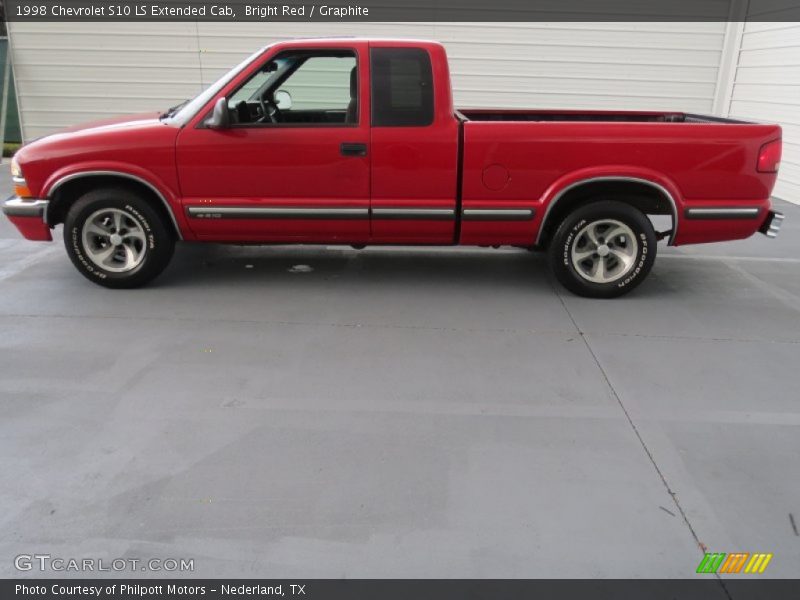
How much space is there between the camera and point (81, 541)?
257 cm

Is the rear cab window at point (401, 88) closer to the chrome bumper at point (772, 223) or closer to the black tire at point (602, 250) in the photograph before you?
the black tire at point (602, 250)

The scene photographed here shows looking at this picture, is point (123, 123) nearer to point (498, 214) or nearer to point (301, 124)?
point (301, 124)

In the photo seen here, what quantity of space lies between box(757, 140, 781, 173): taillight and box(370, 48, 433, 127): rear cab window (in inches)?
97.3

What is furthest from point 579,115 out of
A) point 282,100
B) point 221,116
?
point 221,116

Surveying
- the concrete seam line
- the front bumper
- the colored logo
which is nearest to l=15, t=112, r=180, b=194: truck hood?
the front bumper

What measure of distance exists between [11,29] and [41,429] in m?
10.8

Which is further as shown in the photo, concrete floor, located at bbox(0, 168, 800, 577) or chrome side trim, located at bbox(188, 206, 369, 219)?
chrome side trim, located at bbox(188, 206, 369, 219)

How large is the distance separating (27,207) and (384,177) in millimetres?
2761

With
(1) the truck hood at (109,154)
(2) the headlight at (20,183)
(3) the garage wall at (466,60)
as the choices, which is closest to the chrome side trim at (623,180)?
(1) the truck hood at (109,154)
